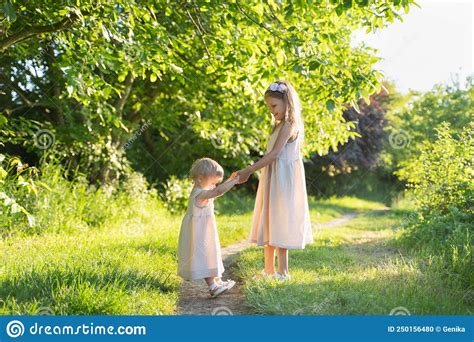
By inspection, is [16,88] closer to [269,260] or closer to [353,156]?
[269,260]

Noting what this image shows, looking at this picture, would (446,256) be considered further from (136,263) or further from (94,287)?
(94,287)

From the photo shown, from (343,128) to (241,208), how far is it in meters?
5.19

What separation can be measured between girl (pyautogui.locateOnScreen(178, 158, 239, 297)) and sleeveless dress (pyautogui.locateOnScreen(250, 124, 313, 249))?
1.66 feet

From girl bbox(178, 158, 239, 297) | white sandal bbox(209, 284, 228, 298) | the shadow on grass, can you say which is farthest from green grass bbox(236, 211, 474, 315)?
the shadow on grass

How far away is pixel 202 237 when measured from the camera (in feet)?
15.7

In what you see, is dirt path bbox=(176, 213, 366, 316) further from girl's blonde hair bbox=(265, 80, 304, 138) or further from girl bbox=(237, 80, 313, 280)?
girl's blonde hair bbox=(265, 80, 304, 138)

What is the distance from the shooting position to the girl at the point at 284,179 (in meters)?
5.00

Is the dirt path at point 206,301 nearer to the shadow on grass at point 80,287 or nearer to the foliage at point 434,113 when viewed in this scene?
the shadow on grass at point 80,287

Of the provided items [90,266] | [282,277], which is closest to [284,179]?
[282,277]

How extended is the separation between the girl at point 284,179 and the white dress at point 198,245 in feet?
1.66

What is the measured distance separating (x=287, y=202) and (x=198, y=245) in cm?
95

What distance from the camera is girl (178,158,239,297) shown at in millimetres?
4754

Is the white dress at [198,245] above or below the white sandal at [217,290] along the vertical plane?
above

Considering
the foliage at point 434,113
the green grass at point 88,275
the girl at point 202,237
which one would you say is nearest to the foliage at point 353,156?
the foliage at point 434,113
